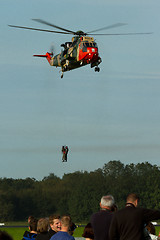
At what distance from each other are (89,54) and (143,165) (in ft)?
164

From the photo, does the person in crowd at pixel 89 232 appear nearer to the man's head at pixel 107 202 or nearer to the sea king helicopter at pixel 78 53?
the man's head at pixel 107 202

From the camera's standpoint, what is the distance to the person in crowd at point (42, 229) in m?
11.6

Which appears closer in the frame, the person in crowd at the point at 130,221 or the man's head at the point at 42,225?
the person in crowd at the point at 130,221

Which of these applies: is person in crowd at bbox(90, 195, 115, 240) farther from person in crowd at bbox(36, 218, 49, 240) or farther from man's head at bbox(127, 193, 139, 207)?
person in crowd at bbox(36, 218, 49, 240)

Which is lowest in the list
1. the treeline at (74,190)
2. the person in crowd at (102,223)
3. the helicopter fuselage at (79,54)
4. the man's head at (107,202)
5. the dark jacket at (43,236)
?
the dark jacket at (43,236)

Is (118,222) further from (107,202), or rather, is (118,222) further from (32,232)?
(32,232)

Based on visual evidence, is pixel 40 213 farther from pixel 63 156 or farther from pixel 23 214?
pixel 63 156

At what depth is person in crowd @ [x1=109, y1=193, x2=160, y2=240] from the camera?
33.0 ft

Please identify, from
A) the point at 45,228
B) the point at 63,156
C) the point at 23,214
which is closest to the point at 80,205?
the point at 23,214

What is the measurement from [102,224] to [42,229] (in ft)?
5.29

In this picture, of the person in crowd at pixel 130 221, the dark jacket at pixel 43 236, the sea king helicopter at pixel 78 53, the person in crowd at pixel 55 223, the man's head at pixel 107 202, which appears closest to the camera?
the person in crowd at pixel 130 221

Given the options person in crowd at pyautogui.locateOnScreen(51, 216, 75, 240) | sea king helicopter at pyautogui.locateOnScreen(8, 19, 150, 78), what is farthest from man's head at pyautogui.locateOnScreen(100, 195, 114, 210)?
sea king helicopter at pyautogui.locateOnScreen(8, 19, 150, 78)

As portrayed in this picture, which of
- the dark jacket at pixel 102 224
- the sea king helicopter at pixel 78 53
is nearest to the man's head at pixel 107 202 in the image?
the dark jacket at pixel 102 224

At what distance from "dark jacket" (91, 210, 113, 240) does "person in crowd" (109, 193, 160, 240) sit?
40 centimetres
